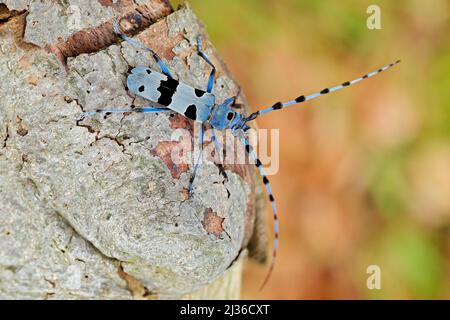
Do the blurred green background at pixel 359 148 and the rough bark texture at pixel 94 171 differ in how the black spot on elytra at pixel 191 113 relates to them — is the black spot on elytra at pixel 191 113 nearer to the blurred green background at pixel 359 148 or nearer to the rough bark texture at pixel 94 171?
the rough bark texture at pixel 94 171

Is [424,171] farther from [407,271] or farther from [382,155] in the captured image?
[407,271]

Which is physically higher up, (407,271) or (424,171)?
(424,171)

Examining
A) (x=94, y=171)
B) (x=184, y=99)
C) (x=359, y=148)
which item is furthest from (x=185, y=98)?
(x=359, y=148)

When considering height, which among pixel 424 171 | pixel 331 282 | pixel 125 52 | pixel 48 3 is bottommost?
pixel 331 282

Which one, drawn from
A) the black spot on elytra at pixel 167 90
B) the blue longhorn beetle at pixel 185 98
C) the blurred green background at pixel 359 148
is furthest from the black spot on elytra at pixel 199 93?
the blurred green background at pixel 359 148

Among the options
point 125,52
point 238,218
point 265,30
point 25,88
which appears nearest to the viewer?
point 25,88

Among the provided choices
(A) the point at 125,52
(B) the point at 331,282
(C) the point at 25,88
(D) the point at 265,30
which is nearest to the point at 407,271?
(B) the point at 331,282
